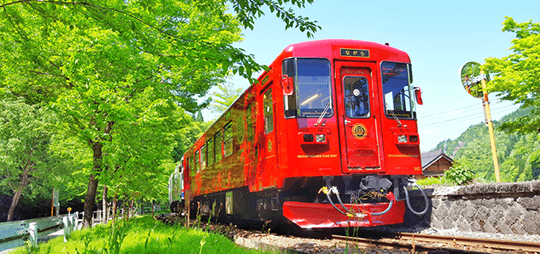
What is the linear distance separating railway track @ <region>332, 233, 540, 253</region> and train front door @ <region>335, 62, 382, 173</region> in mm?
1327

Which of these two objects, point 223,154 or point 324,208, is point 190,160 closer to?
point 223,154

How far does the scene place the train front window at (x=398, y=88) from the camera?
23.8ft

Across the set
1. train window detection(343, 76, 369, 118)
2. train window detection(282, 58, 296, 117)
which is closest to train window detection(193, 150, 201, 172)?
train window detection(282, 58, 296, 117)

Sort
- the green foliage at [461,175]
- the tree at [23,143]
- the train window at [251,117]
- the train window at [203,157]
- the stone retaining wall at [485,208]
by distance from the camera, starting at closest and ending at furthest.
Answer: the stone retaining wall at [485,208] < the train window at [251,117] < the green foliage at [461,175] < the train window at [203,157] < the tree at [23,143]

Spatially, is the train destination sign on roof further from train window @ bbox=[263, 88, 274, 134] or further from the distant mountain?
the distant mountain

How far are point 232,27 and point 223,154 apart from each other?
829 centimetres

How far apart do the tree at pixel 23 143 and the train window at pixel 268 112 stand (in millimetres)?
9907

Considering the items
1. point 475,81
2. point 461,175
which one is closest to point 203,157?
point 461,175

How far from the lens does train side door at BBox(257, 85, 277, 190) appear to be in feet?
23.1

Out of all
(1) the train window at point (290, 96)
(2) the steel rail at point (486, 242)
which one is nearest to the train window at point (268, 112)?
(1) the train window at point (290, 96)

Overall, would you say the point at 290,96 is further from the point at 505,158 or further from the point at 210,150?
the point at 505,158

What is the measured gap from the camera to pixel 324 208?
22.1ft

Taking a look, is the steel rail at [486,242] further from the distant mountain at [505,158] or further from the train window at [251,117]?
the distant mountain at [505,158]

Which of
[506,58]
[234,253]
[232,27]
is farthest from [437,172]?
[234,253]
